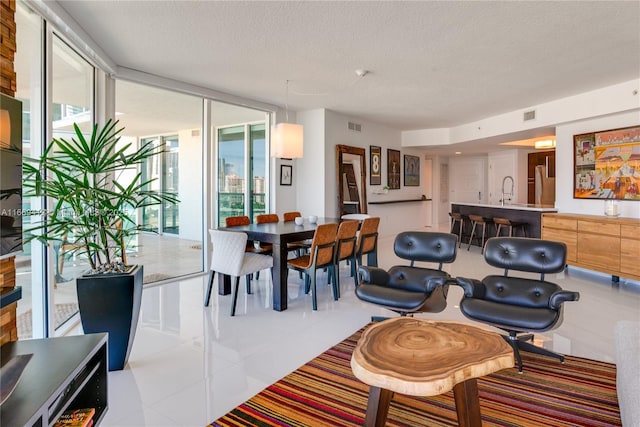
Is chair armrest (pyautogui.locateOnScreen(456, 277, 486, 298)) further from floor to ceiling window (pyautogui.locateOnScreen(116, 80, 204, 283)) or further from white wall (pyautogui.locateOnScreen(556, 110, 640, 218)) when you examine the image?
floor to ceiling window (pyautogui.locateOnScreen(116, 80, 204, 283))

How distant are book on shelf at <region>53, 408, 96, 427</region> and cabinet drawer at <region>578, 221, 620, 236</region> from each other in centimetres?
570

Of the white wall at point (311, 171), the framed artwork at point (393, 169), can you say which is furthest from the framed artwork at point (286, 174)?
the framed artwork at point (393, 169)

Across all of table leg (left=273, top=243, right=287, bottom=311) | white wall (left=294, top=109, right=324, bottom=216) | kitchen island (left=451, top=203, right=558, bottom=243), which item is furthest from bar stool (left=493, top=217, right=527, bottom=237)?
table leg (left=273, top=243, right=287, bottom=311)

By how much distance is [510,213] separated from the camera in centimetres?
688

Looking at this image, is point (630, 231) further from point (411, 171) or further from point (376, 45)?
point (411, 171)

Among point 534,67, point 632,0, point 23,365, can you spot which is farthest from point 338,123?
point 23,365

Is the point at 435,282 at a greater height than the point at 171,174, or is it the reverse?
the point at 171,174

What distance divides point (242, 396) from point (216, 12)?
115 inches

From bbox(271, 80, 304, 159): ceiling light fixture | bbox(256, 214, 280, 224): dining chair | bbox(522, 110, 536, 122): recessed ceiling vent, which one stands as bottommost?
bbox(256, 214, 280, 224): dining chair

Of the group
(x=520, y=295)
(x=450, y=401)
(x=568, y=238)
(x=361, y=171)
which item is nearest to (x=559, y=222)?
(x=568, y=238)

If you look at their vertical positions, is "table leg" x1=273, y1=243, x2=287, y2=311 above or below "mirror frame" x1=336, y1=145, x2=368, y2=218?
below

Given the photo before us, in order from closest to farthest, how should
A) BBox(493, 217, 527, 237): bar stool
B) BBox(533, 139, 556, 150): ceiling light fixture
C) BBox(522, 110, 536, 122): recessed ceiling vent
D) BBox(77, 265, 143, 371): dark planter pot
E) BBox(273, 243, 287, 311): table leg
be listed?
BBox(77, 265, 143, 371): dark planter pot < BBox(273, 243, 287, 311): table leg < BBox(522, 110, 536, 122): recessed ceiling vent < BBox(493, 217, 527, 237): bar stool < BBox(533, 139, 556, 150): ceiling light fixture

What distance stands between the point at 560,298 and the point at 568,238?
3.47 meters

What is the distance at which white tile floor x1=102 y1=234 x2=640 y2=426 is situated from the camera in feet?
7.27
